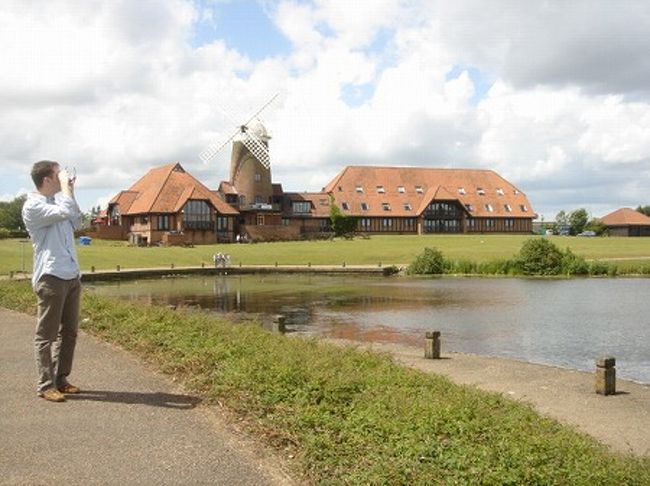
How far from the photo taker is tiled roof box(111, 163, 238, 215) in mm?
81875

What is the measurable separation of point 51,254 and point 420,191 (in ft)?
331

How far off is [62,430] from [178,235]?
2958 inches

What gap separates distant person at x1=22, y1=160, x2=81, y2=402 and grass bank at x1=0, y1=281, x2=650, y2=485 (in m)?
1.63

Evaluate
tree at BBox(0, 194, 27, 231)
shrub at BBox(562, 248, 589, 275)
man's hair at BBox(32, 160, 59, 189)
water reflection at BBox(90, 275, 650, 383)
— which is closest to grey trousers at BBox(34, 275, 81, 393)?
man's hair at BBox(32, 160, 59, 189)

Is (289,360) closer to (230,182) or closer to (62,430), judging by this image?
(62,430)

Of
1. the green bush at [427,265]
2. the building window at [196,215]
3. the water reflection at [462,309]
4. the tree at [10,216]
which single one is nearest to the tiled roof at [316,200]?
the building window at [196,215]

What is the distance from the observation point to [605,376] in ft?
39.4

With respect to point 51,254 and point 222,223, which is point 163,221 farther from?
point 51,254

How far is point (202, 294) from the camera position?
40.1 metres

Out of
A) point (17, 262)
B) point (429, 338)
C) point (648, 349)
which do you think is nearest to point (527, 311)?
point (648, 349)

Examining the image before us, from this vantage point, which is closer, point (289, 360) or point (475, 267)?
point (289, 360)

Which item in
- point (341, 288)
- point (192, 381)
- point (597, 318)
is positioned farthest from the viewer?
point (341, 288)

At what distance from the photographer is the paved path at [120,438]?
17.9 feet

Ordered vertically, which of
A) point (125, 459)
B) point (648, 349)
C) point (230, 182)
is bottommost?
point (648, 349)
